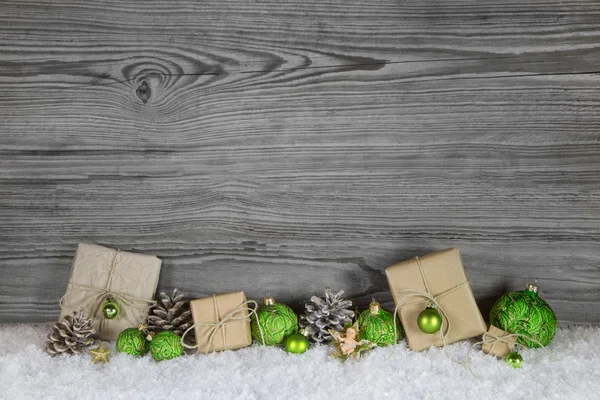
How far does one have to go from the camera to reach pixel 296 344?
3.93ft

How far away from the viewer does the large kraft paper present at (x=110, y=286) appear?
4.27 ft

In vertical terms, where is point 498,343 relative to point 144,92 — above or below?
below

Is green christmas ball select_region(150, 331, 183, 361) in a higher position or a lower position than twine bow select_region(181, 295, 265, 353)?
lower

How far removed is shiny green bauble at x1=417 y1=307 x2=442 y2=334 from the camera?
1.15 metres

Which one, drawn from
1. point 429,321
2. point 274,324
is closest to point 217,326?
point 274,324

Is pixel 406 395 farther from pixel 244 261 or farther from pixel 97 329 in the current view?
pixel 97 329

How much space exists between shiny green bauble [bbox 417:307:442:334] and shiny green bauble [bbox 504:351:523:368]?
14 centimetres

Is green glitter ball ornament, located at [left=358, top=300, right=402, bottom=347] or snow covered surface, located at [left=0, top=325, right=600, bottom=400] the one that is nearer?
snow covered surface, located at [left=0, top=325, right=600, bottom=400]

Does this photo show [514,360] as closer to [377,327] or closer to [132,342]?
[377,327]

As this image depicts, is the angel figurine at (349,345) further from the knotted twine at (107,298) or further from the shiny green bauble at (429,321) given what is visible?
the knotted twine at (107,298)

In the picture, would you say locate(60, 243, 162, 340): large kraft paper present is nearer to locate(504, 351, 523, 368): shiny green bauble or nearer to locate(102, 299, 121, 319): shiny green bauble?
locate(102, 299, 121, 319): shiny green bauble

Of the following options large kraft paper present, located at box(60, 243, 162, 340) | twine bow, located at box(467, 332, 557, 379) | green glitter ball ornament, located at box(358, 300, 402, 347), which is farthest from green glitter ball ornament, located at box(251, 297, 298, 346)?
twine bow, located at box(467, 332, 557, 379)

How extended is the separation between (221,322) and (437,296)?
427 mm

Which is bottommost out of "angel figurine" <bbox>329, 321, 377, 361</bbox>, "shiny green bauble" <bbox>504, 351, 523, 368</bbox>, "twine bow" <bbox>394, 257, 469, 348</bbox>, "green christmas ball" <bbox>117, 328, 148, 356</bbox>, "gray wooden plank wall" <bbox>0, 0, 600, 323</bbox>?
"green christmas ball" <bbox>117, 328, 148, 356</bbox>
